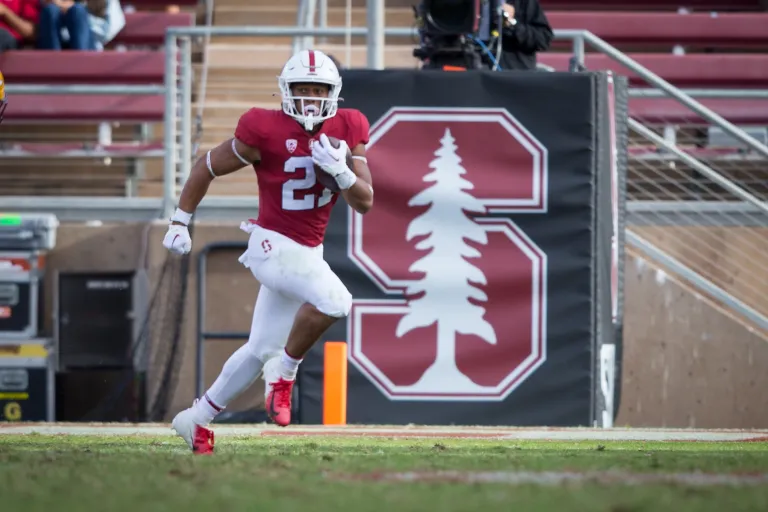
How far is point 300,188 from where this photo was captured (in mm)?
5613

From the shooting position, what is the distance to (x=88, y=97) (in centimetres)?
1048

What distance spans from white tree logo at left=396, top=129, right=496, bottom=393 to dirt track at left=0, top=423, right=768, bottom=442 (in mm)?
576

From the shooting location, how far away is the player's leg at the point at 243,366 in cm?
545

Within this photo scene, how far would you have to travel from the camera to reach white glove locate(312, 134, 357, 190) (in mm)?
5277

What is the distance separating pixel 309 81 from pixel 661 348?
4.14 m

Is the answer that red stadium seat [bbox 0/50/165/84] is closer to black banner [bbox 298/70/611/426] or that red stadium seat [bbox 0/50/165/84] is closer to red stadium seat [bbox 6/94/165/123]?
red stadium seat [bbox 6/94/165/123]

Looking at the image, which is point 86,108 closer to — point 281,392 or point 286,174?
point 286,174

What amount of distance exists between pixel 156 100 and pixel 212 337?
2.30 m

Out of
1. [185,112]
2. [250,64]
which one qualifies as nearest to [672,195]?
[185,112]

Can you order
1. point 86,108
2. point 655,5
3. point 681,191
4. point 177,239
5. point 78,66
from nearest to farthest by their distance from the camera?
1. point 177,239
2. point 681,191
3. point 86,108
4. point 78,66
5. point 655,5

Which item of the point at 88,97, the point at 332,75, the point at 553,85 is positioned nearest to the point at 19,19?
the point at 88,97

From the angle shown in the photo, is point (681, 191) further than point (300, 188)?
Yes

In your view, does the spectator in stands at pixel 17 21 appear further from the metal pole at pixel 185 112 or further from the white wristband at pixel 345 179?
the white wristband at pixel 345 179

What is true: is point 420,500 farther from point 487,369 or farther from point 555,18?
point 555,18
